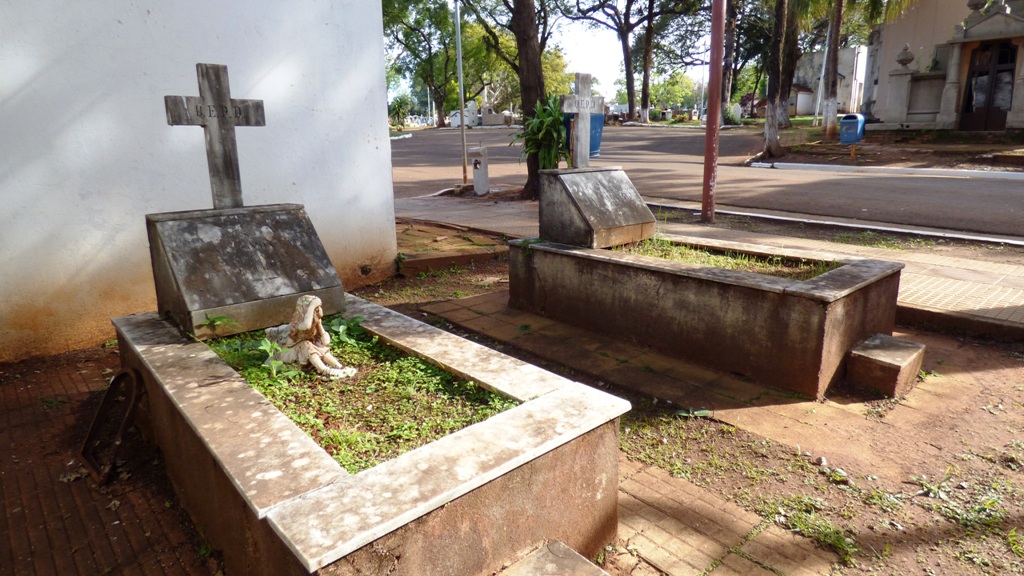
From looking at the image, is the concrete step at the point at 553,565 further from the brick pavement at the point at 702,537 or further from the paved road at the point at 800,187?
the paved road at the point at 800,187

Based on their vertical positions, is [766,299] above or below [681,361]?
above

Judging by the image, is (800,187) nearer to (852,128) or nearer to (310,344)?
(852,128)

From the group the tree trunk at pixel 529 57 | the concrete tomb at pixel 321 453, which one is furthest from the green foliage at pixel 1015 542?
the tree trunk at pixel 529 57

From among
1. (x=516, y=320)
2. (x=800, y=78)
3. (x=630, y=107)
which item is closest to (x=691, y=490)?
(x=516, y=320)

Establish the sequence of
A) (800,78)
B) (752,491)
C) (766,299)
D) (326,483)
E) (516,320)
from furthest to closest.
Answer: (800,78), (516,320), (766,299), (752,491), (326,483)

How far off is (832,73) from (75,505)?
71.0 ft

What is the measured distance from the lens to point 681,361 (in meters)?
4.19

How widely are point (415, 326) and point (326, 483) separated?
1.56 metres

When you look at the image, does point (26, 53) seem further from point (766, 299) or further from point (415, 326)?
point (766, 299)

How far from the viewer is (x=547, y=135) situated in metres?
9.80

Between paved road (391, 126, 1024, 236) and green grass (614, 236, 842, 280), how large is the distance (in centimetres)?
519

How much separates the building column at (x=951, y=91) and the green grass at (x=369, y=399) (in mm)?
23008

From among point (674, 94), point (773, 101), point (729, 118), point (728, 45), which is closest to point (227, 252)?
point (773, 101)

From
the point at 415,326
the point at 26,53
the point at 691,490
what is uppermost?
the point at 26,53
